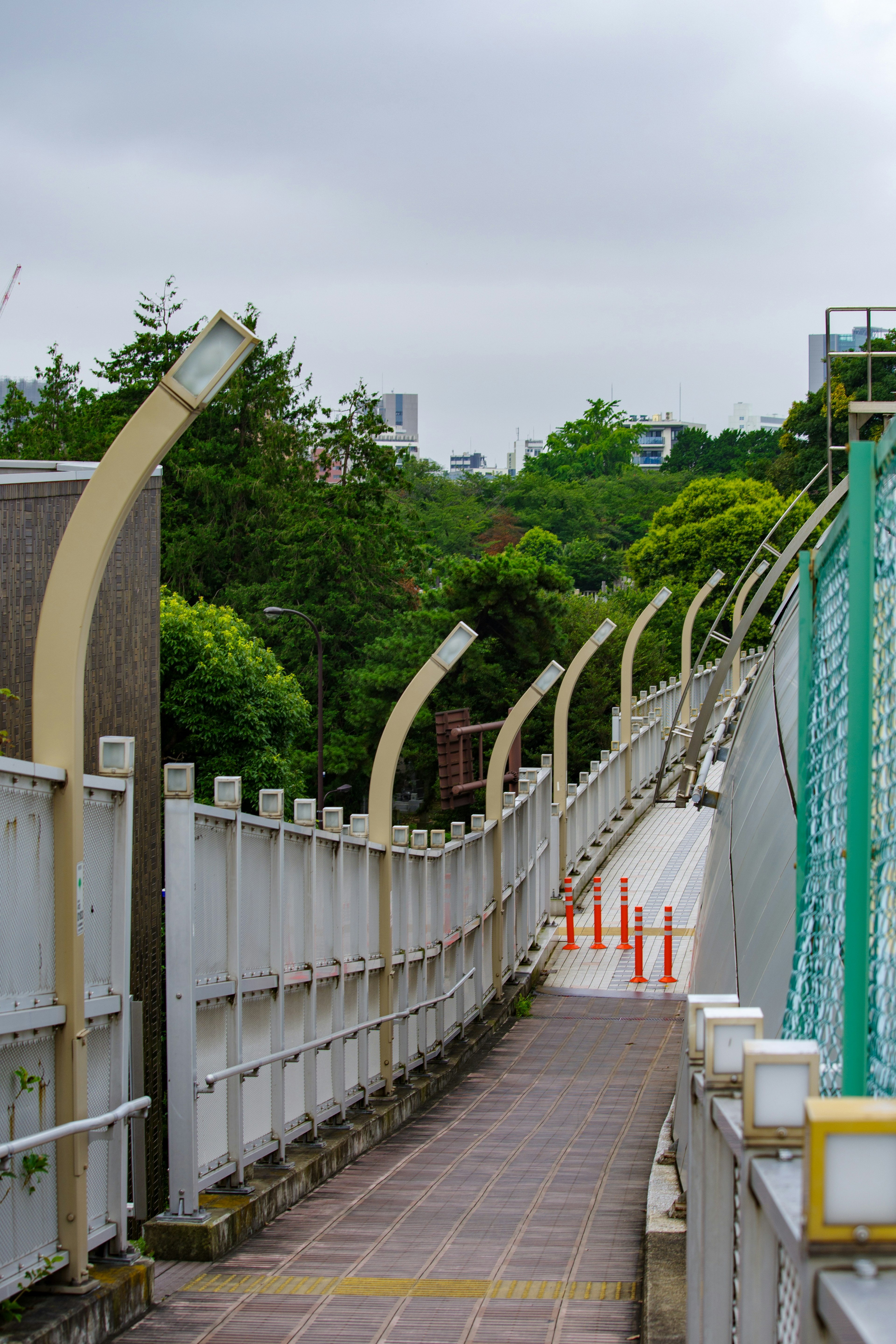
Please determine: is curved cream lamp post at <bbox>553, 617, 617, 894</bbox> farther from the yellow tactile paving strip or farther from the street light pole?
the yellow tactile paving strip

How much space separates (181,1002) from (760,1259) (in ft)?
12.5

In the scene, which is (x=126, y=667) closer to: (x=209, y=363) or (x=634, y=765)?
(x=209, y=363)

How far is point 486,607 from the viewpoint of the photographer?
107ft

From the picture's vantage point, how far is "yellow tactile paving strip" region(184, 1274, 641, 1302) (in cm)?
502

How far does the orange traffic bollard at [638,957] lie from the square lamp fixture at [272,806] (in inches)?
376

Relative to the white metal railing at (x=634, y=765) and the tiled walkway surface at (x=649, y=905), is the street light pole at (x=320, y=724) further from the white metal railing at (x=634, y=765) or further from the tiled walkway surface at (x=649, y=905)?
the tiled walkway surface at (x=649, y=905)

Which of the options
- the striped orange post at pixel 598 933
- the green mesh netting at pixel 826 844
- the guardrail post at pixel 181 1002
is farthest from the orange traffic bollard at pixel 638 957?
the green mesh netting at pixel 826 844

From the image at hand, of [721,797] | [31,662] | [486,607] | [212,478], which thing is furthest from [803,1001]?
[212,478]

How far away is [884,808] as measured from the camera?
6.70 feet

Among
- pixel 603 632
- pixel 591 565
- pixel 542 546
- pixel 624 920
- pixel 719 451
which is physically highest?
pixel 719 451

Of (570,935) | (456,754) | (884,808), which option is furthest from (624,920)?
(884,808)

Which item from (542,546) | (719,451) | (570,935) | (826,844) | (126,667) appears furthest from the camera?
(719,451)

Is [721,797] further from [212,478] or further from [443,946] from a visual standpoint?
[212,478]

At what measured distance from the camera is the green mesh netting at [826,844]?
7.88ft
